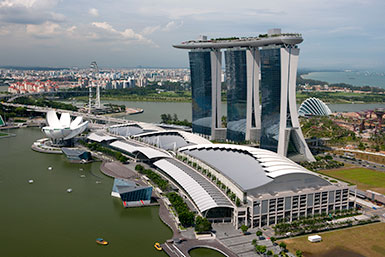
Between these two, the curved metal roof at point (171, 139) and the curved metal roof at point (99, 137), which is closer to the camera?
the curved metal roof at point (171, 139)

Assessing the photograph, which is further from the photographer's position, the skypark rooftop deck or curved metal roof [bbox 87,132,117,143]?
curved metal roof [bbox 87,132,117,143]

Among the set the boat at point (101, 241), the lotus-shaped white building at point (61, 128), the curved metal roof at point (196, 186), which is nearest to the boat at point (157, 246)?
the boat at point (101, 241)

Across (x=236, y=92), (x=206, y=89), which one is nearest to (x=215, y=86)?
(x=206, y=89)

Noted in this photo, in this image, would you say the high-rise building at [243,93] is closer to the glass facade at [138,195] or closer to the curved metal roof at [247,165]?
the curved metal roof at [247,165]

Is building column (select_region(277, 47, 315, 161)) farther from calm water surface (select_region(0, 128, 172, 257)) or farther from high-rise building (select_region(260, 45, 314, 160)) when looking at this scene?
calm water surface (select_region(0, 128, 172, 257))

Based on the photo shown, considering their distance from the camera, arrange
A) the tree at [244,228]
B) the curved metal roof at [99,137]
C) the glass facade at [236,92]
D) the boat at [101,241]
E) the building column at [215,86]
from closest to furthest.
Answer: the boat at [101,241] → the tree at [244,228] → the curved metal roof at [99,137] → the glass facade at [236,92] → the building column at [215,86]

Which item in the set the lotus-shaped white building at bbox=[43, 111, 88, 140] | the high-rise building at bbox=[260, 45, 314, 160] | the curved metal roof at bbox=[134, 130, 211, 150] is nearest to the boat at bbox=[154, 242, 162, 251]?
the curved metal roof at bbox=[134, 130, 211, 150]
